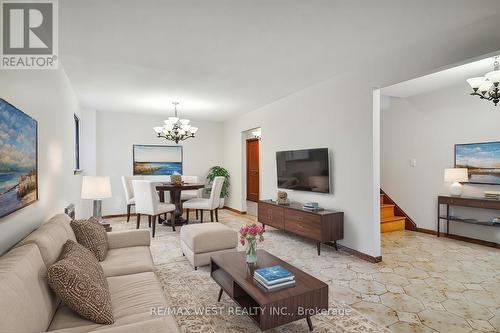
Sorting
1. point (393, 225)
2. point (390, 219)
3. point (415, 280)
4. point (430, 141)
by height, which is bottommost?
point (415, 280)

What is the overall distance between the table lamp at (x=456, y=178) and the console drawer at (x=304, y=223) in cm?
240

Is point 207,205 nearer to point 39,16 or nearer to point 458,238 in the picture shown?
point 39,16

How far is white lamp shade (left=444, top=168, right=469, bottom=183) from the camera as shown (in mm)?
4387

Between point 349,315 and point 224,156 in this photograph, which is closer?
point 349,315

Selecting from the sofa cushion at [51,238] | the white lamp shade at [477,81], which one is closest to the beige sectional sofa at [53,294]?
the sofa cushion at [51,238]

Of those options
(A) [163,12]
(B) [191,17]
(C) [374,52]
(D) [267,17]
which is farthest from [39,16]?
(C) [374,52]

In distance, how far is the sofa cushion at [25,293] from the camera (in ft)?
3.56

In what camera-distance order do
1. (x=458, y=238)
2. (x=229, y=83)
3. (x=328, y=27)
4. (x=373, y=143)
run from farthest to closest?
(x=458, y=238) < (x=229, y=83) < (x=373, y=143) < (x=328, y=27)

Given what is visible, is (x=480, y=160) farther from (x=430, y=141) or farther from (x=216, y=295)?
(x=216, y=295)

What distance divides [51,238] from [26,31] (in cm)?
174

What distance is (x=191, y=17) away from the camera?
236cm

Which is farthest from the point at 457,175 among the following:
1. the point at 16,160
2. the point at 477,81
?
the point at 16,160

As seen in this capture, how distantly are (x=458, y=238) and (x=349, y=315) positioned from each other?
346 centimetres

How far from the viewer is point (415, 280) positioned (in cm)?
294
